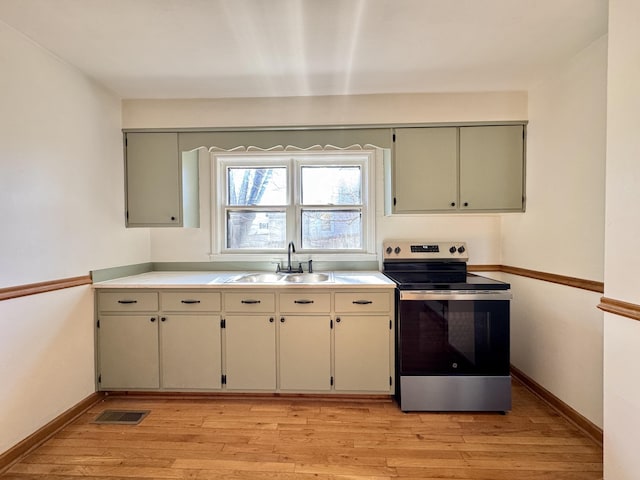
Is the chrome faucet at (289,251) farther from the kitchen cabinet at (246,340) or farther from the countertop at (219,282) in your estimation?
the kitchen cabinet at (246,340)

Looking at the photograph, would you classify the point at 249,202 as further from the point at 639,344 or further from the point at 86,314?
the point at 639,344

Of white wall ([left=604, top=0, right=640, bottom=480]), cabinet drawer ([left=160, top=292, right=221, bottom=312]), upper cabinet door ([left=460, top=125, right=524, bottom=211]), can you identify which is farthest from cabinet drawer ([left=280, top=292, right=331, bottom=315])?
white wall ([left=604, top=0, right=640, bottom=480])

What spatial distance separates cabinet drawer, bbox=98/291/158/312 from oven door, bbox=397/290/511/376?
185cm

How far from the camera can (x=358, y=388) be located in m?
2.36

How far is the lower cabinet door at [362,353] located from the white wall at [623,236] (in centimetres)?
123

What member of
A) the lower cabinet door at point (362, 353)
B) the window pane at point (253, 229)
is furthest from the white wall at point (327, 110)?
the lower cabinet door at point (362, 353)

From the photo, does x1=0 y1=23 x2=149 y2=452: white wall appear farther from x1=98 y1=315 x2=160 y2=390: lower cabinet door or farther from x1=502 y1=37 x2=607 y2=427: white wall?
x1=502 y1=37 x2=607 y2=427: white wall

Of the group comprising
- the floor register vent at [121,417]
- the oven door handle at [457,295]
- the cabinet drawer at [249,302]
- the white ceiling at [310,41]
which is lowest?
the floor register vent at [121,417]

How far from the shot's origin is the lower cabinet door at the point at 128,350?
95.1 inches

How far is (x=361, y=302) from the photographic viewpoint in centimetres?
235

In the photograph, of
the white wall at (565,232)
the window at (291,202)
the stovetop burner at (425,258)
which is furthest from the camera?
the window at (291,202)

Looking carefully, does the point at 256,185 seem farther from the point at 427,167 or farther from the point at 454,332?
the point at 454,332

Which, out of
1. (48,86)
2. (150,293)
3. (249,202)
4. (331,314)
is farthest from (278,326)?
(48,86)

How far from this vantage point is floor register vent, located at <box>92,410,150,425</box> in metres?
2.16
